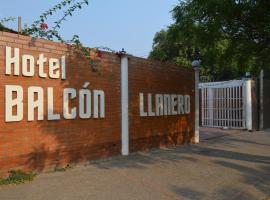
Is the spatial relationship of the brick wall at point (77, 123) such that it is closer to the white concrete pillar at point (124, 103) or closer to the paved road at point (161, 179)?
the white concrete pillar at point (124, 103)

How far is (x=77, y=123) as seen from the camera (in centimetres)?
1091

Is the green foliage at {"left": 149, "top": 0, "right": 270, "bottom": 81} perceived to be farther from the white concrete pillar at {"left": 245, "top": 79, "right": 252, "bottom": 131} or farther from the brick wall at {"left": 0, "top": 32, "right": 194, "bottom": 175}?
the white concrete pillar at {"left": 245, "top": 79, "right": 252, "bottom": 131}

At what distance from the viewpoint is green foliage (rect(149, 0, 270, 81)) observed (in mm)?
11172

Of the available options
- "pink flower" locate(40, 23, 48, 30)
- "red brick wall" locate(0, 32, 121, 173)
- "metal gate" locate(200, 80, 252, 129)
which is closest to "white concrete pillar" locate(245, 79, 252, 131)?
"metal gate" locate(200, 80, 252, 129)

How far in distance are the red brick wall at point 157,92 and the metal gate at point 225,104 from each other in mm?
6893

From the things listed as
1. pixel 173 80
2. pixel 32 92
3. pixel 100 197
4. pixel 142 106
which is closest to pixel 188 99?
pixel 173 80

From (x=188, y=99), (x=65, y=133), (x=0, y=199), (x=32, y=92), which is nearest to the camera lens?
(x=0, y=199)

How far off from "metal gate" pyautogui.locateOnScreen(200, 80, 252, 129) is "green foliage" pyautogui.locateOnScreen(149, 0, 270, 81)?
949 centimetres

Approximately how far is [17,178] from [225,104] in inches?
667

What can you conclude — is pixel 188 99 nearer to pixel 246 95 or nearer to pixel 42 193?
pixel 246 95

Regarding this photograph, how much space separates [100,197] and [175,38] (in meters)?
6.44

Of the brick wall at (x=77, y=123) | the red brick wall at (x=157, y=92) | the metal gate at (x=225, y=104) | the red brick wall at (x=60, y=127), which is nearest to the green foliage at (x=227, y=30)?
the red brick wall at (x=157, y=92)

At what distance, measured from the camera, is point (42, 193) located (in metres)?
7.94

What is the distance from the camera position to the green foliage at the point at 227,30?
1117 cm
